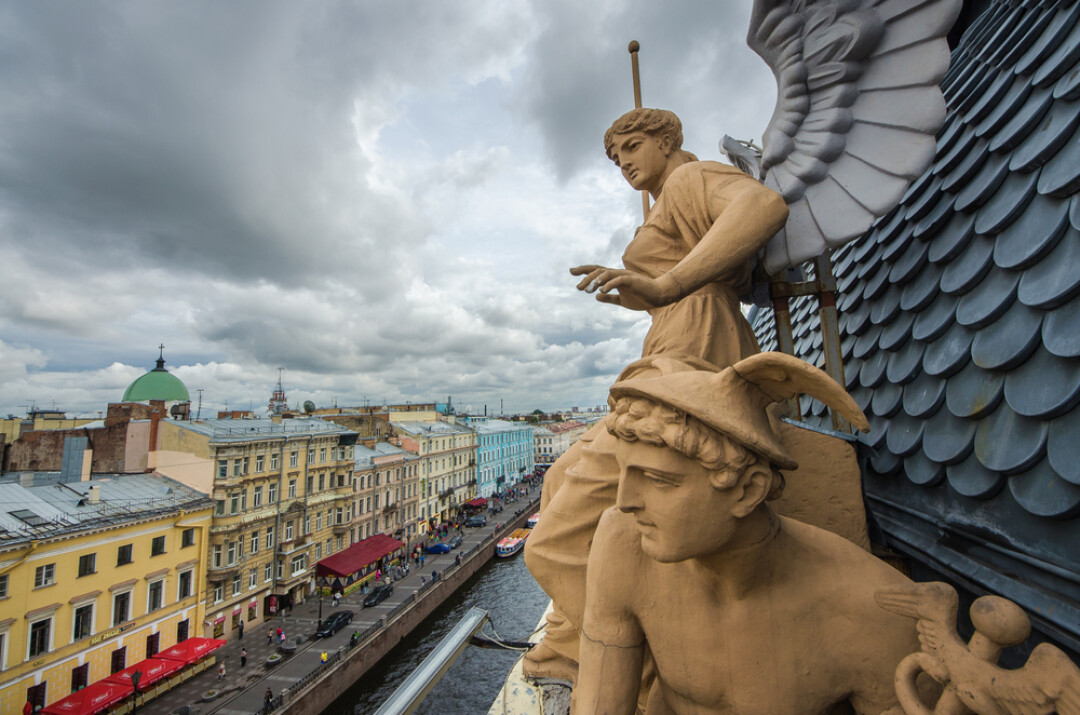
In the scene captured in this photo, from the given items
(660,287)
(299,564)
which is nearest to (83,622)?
(299,564)

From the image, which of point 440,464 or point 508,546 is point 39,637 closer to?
point 508,546

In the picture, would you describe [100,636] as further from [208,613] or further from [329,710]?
[329,710]

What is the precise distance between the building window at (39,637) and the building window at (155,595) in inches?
124

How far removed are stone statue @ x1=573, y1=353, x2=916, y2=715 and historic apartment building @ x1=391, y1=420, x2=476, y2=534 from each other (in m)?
38.5

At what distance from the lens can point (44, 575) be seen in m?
15.5

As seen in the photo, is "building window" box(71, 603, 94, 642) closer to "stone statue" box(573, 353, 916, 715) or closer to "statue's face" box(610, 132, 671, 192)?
"stone statue" box(573, 353, 916, 715)

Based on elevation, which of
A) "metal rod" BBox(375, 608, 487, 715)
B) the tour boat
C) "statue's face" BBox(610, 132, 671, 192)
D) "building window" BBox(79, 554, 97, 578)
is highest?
"statue's face" BBox(610, 132, 671, 192)

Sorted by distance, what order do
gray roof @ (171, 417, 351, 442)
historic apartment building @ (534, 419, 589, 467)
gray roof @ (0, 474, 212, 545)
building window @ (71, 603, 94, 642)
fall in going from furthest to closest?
1. historic apartment building @ (534, 419, 589, 467)
2. gray roof @ (171, 417, 351, 442)
3. building window @ (71, 603, 94, 642)
4. gray roof @ (0, 474, 212, 545)

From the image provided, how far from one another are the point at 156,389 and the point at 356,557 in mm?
17675

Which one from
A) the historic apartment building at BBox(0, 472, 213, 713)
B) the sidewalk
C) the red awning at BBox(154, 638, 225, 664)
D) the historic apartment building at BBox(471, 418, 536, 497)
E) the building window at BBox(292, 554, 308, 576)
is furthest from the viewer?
the historic apartment building at BBox(471, 418, 536, 497)

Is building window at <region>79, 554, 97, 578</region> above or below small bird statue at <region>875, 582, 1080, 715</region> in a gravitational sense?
below

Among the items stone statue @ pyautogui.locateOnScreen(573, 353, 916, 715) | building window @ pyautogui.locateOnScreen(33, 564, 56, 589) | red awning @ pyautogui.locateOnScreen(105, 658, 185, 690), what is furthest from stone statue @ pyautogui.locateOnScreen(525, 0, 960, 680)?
red awning @ pyautogui.locateOnScreen(105, 658, 185, 690)

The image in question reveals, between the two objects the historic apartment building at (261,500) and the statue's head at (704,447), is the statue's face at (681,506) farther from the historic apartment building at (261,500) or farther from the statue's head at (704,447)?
the historic apartment building at (261,500)

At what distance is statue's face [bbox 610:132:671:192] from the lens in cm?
340
